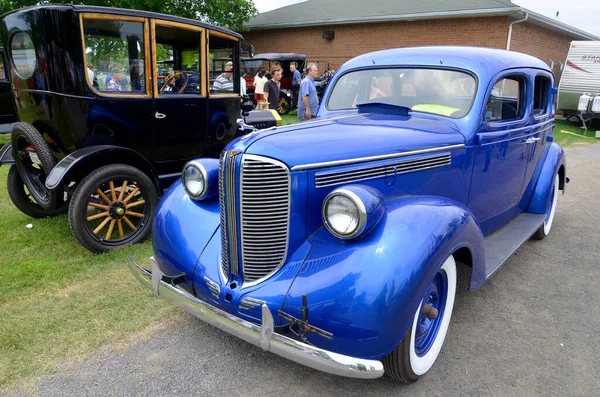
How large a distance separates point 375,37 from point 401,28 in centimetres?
118

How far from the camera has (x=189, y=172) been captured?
276 cm

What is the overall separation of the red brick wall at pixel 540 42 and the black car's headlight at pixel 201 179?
1465 centimetres

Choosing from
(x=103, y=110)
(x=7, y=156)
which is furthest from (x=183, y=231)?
(x=7, y=156)

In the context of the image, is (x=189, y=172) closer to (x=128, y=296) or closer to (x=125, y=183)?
(x=128, y=296)

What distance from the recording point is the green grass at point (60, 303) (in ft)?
8.56

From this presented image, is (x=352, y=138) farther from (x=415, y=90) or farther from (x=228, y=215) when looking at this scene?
(x=415, y=90)

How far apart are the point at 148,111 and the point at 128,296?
6.19 ft

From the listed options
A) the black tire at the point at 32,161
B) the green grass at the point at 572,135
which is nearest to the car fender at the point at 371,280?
the black tire at the point at 32,161

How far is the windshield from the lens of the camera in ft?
10.7

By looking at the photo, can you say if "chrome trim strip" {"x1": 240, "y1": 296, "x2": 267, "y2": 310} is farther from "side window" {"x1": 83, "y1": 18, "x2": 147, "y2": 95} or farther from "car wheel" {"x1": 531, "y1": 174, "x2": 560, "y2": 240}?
"car wheel" {"x1": 531, "y1": 174, "x2": 560, "y2": 240}

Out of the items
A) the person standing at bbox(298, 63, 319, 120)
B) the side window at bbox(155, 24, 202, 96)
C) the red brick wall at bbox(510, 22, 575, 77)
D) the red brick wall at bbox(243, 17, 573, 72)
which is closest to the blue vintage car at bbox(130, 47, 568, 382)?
the side window at bbox(155, 24, 202, 96)

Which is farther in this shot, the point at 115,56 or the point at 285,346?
the point at 115,56

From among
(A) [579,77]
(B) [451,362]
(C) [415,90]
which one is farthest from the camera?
(A) [579,77]

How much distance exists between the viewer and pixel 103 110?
3.96 m
